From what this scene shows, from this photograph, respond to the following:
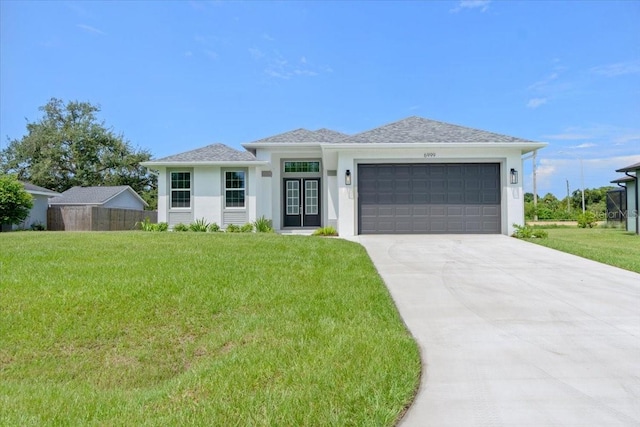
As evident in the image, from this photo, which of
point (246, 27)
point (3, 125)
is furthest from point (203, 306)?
point (3, 125)

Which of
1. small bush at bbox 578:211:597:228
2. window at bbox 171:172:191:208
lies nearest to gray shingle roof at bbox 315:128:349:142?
window at bbox 171:172:191:208

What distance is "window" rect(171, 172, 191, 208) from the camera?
17.5m

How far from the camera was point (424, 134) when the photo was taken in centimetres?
1371

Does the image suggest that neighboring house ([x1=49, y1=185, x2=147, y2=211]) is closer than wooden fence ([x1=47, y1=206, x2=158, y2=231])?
No

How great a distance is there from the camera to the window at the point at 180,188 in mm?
17484

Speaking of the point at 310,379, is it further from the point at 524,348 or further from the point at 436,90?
the point at 436,90

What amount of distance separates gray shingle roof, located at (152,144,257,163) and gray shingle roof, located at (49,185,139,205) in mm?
13164

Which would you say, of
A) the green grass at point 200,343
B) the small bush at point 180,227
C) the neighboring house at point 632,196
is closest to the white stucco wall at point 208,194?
the small bush at point 180,227

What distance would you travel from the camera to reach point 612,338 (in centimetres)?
421

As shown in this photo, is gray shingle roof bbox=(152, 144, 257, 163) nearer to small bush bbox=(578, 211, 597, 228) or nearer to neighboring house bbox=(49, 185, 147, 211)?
neighboring house bbox=(49, 185, 147, 211)

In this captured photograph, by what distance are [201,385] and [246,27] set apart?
14.4 metres

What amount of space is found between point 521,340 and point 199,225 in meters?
14.0

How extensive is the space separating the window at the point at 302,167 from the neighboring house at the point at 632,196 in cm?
1425

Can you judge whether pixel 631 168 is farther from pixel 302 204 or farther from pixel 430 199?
pixel 302 204
